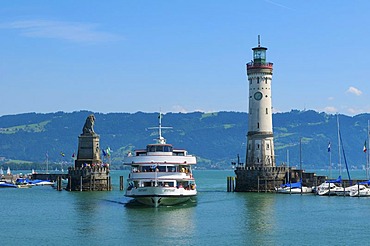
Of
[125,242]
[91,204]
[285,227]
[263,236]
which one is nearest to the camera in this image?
[125,242]

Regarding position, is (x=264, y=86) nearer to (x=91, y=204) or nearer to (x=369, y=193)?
(x=369, y=193)

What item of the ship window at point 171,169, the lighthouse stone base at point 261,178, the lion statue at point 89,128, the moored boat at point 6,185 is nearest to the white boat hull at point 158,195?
the ship window at point 171,169

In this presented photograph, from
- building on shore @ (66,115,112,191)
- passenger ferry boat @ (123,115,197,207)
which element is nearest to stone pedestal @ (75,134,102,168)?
building on shore @ (66,115,112,191)

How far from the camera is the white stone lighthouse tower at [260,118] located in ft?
412

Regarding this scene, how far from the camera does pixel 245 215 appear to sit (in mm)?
88688

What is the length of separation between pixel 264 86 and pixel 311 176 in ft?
55.7

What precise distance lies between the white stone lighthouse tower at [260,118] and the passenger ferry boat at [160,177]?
3212 centimetres

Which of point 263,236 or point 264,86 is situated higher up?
point 264,86

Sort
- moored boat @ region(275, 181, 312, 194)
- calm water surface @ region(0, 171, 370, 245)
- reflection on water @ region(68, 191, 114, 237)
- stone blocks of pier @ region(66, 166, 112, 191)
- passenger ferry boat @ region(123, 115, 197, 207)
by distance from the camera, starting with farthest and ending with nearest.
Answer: stone blocks of pier @ region(66, 166, 112, 191) → moored boat @ region(275, 181, 312, 194) → passenger ferry boat @ region(123, 115, 197, 207) → reflection on water @ region(68, 191, 114, 237) → calm water surface @ region(0, 171, 370, 245)

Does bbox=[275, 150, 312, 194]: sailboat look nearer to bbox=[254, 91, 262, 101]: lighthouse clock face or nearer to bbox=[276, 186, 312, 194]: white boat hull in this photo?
bbox=[276, 186, 312, 194]: white boat hull

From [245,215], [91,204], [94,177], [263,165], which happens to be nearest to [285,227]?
[245,215]

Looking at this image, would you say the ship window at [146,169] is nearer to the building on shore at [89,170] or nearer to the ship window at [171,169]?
the ship window at [171,169]

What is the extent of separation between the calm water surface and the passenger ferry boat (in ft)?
4.63

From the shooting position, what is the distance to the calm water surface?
6738 cm
